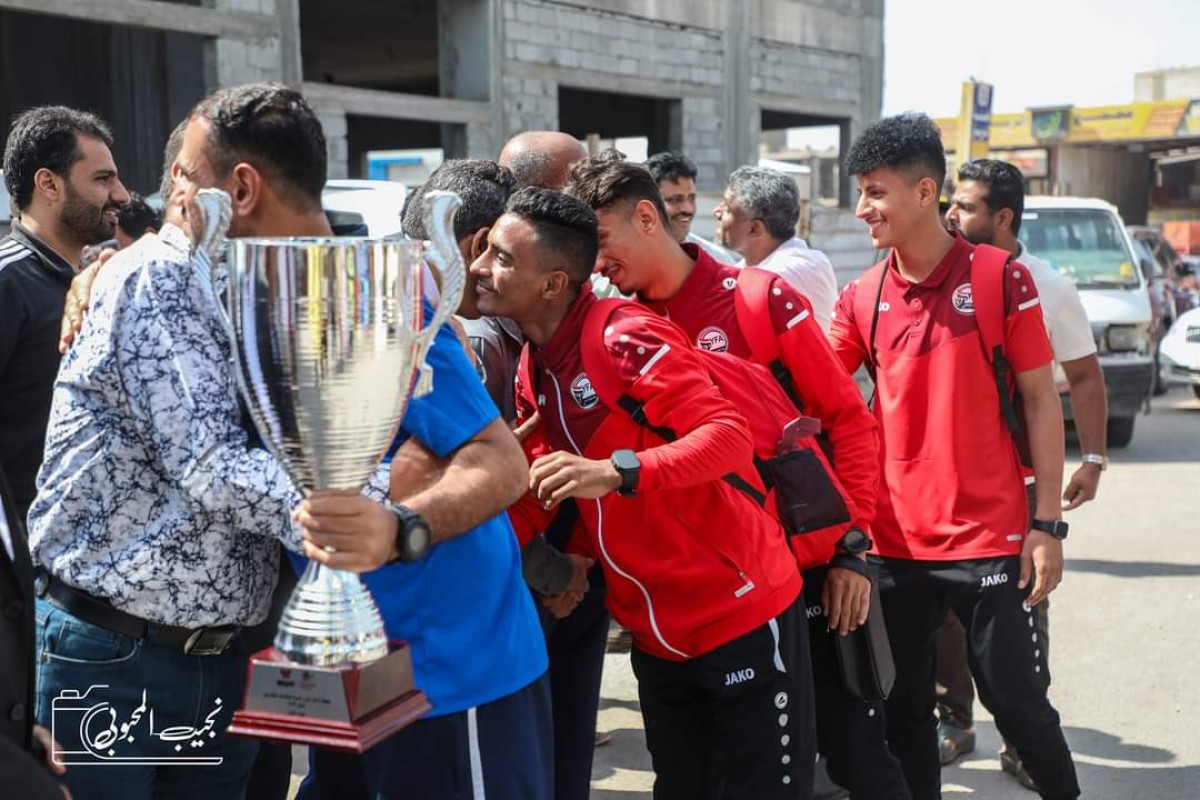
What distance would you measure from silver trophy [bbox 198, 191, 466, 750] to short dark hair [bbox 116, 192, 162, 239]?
131 inches

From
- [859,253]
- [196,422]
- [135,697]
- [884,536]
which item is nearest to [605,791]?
[884,536]

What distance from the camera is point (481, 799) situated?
219cm

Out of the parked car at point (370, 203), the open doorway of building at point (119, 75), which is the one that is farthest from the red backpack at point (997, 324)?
the open doorway of building at point (119, 75)

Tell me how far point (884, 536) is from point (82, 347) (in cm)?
242

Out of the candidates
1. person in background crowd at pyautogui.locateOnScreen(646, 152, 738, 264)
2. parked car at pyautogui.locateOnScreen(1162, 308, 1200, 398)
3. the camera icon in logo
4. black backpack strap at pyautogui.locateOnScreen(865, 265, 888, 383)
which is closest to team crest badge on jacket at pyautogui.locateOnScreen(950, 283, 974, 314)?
black backpack strap at pyautogui.locateOnScreen(865, 265, 888, 383)

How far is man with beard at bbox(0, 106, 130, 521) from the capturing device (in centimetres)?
368

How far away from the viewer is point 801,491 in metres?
3.11

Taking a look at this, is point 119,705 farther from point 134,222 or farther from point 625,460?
point 134,222

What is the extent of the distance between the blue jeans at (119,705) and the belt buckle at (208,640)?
0.8 inches

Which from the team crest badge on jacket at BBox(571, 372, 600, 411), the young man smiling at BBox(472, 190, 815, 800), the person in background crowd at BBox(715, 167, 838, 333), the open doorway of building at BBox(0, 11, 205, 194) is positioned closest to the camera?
the young man smiling at BBox(472, 190, 815, 800)

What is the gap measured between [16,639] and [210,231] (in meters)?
0.61

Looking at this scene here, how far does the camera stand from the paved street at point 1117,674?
4527 mm

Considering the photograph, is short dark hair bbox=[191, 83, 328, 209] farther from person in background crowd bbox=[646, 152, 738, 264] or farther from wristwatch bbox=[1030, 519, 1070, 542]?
person in background crowd bbox=[646, 152, 738, 264]

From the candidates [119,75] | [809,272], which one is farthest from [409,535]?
[119,75]
